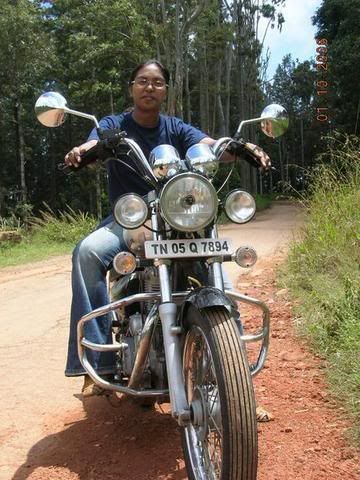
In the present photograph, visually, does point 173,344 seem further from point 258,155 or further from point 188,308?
point 258,155

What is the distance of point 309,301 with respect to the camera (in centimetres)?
471

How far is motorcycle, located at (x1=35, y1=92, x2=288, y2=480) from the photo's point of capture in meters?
2.04

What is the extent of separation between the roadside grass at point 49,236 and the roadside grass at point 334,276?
21.5 feet

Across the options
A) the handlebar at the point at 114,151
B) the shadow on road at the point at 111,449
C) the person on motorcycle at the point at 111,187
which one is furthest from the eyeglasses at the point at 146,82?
the shadow on road at the point at 111,449

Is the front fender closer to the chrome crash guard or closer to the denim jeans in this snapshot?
the chrome crash guard

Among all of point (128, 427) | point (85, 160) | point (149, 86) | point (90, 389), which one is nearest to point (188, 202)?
point (85, 160)

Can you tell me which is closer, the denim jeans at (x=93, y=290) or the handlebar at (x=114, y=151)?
the handlebar at (x=114, y=151)

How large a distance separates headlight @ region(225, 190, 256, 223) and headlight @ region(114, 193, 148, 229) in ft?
1.34

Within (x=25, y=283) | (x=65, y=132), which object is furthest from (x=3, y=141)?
(x=25, y=283)

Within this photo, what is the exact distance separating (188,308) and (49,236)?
11.8 metres

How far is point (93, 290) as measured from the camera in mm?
2879

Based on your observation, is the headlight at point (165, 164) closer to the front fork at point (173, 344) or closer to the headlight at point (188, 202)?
the headlight at point (188, 202)

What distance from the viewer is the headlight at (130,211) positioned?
243cm

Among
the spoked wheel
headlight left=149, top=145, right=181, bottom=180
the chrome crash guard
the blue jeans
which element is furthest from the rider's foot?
headlight left=149, top=145, right=181, bottom=180
